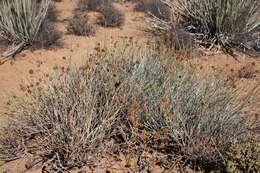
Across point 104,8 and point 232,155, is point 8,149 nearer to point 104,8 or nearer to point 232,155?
point 232,155

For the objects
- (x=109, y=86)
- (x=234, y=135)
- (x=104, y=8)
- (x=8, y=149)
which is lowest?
(x=8, y=149)

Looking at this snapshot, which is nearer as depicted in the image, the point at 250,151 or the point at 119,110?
the point at 250,151

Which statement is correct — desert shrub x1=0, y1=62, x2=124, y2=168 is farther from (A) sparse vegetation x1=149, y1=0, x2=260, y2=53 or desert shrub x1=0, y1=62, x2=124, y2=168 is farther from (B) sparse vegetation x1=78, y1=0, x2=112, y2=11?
(B) sparse vegetation x1=78, y1=0, x2=112, y2=11

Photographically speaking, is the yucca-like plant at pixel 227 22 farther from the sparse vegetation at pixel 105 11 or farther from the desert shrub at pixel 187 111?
the desert shrub at pixel 187 111

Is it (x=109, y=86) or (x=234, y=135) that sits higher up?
(x=109, y=86)

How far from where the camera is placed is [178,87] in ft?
12.5

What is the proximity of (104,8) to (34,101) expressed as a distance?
3.25 metres

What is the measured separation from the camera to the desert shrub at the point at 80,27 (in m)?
6.14

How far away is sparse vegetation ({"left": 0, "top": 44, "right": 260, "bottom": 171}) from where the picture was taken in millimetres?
3500

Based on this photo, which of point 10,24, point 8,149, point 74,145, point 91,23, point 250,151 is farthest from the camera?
point 91,23

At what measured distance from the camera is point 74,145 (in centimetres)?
345

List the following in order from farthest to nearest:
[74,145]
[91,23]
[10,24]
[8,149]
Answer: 1. [91,23]
2. [10,24]
3. [8,149]
4. [74,145]

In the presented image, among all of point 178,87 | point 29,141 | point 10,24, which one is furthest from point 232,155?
point 10,24

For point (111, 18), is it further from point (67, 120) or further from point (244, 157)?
point (244, 157)
